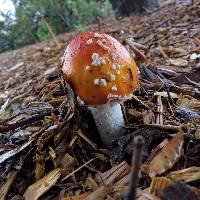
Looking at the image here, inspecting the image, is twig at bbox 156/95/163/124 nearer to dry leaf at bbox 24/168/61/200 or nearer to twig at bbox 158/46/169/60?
dry leaf at bbox 24/168/61/200

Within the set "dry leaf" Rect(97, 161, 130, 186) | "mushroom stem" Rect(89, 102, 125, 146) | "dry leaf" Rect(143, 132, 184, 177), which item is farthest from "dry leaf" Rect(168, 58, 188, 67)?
"dry leaf" Rect(97, 161, 130, 186)

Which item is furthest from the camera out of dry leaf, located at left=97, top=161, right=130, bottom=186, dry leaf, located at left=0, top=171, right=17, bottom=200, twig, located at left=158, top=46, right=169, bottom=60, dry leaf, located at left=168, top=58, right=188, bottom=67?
twig, located at left=158, top=46, right=169, bottom=60

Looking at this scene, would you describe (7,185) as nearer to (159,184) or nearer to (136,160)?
(159,184)

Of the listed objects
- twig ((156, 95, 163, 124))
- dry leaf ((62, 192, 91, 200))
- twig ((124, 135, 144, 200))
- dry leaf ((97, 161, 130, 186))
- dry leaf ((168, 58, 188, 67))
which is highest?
twig ((124, 135, 144, 200))

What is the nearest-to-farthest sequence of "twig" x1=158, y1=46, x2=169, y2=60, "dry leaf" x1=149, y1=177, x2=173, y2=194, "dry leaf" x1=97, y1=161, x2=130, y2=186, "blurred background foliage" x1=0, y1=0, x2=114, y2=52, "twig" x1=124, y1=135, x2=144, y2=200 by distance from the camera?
1. "twig" x1=124, y1=135, x2=144, y2=200
2. "dry leaf" x1=149, y1=177, x2=173, y2=194
3. "dry leaf" x1=97, y1=161, x2=130, y2=186
4. "twig" x1=158, y1=46, x2=169, y2=60
5. "blurred background foliage" x1=0, y1=0, x2=114, y2=52

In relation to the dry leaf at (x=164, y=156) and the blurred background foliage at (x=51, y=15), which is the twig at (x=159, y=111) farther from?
the blurred background foliage at (x=51, y=15)

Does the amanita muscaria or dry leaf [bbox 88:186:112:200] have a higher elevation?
the amanita muscaria

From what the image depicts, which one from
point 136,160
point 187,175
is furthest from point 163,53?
point 136,160

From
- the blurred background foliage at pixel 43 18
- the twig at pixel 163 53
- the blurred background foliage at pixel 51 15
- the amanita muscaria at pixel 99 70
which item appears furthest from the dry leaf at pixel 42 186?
the blurred background foliage at pixel 43 18
